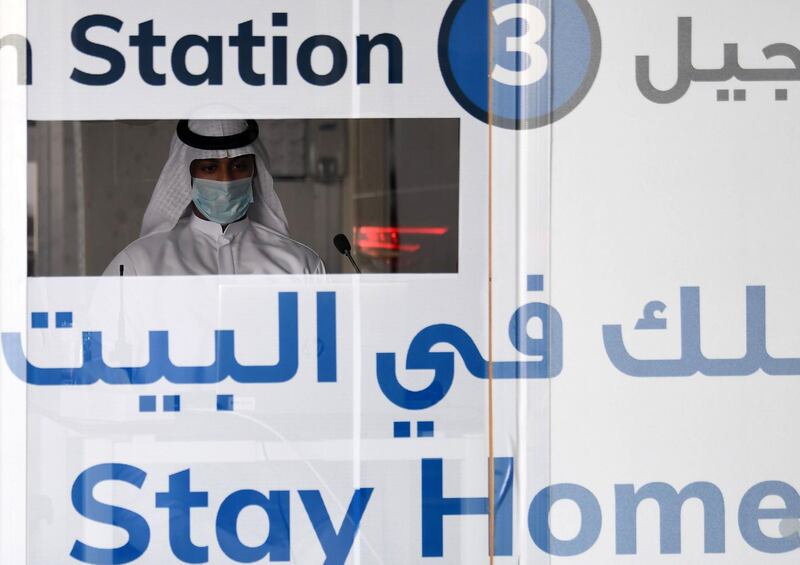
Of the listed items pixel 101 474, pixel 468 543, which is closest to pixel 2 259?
pixel 101 474

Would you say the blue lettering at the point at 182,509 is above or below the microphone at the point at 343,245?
below

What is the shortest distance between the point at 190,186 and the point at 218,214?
8cm

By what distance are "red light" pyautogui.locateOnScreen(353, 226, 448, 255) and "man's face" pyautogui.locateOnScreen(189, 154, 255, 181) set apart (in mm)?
256

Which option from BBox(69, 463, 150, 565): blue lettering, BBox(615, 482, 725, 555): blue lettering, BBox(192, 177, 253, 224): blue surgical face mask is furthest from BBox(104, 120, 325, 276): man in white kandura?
BBox(615, 482, 725, 555): blue lettering

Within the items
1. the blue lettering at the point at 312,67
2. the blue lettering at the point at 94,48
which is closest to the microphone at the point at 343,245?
the blue lettering at the point at 312,67

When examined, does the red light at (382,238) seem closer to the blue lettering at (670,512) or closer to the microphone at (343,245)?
the microphone at (343,245)

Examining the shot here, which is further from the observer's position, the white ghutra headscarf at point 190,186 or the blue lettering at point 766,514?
the blue lettering at point 766,514

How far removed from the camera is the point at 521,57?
1919 millimetres

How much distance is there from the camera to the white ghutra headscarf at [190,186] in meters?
1.85

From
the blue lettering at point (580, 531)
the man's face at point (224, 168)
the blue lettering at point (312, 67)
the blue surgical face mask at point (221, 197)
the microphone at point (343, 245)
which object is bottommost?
the blue lettering at point (580, 531)

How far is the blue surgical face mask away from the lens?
1886mm

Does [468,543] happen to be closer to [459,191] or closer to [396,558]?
[396,558]

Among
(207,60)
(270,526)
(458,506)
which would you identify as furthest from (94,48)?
(458,506)

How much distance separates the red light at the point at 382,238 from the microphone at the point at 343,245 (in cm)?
2
